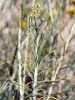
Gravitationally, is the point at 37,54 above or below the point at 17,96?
below

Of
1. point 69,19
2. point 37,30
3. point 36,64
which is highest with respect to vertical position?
point 69,19

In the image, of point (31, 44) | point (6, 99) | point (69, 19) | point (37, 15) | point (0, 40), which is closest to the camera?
point (37, 15)

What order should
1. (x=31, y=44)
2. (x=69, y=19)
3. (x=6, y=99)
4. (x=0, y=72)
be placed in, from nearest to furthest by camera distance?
(x=31, y=44), (x=6, y=99), (x=0, y=72), (x=69, y=19)

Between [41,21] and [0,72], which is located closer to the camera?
[41,21]

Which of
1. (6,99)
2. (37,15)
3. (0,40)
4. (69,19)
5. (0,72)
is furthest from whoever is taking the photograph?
(69,19)

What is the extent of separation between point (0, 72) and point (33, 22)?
1207 mm

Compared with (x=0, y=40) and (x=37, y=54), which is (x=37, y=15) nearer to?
(x=37, y=54)

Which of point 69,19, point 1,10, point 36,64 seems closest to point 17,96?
point 1,10

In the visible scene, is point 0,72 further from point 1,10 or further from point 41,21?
point 41,21

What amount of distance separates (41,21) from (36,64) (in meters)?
0.18

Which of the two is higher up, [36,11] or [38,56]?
[36,11]

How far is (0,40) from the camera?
266 centimetres

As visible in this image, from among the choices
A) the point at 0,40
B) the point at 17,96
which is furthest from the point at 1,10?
the point at 17,96

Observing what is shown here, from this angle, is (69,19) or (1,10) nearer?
(1,10)
